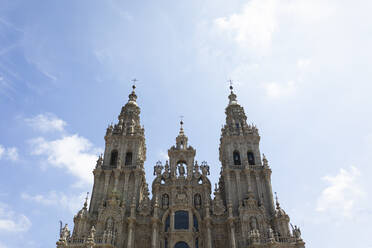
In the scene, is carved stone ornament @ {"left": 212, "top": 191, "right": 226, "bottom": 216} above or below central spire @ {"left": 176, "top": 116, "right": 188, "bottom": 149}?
below

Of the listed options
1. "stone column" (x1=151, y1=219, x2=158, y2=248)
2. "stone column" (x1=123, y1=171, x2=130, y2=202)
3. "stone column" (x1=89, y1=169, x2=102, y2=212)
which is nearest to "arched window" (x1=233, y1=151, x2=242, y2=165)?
"stone column" (x1=151, y1=219, x2=158, y2=248)

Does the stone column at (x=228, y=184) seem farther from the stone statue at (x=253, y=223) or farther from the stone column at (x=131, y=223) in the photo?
the stone column at (x=131, y=223)

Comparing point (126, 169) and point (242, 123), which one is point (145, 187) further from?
point (242, 123)

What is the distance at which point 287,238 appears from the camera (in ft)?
117

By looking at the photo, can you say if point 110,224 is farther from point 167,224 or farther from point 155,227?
point 167,224

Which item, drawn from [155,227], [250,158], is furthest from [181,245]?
[250,158]

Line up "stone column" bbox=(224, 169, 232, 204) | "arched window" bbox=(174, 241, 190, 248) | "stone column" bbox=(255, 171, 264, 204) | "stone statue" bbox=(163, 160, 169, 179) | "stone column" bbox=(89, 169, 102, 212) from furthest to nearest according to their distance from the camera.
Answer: "stone statue" bbox=(163, 160, 169, 179) → "stone column" bbox=(255, 171, 264, 204) → "stone column" bbox=(224, 169, 232, 204) → "stone column" bbox=(89, 169, 102, 212) → "arched window" bbox=(174, 241, 190, 248)

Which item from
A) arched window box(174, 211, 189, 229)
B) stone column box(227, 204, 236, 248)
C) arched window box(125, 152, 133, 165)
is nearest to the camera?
stone column box(227, 204, 236, 248)

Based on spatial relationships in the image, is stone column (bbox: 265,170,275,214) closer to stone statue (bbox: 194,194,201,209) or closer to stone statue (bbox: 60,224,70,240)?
stone statue (bbox: 194,194,201,209)

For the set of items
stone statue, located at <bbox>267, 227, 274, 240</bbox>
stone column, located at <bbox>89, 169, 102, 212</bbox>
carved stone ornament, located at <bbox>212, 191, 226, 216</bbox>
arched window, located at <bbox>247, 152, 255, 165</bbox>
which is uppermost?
arched window, located at <bbox>247, 152, 255, 165</bbox>

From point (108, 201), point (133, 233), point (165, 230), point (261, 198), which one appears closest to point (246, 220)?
point (261, 198)

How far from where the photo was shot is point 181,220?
38.4 meters

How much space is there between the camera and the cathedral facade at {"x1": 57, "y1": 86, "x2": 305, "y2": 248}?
3612 centimetres

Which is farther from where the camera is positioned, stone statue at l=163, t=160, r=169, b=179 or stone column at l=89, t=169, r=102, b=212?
stone statue at l=163, t=160, r=169, b=179
